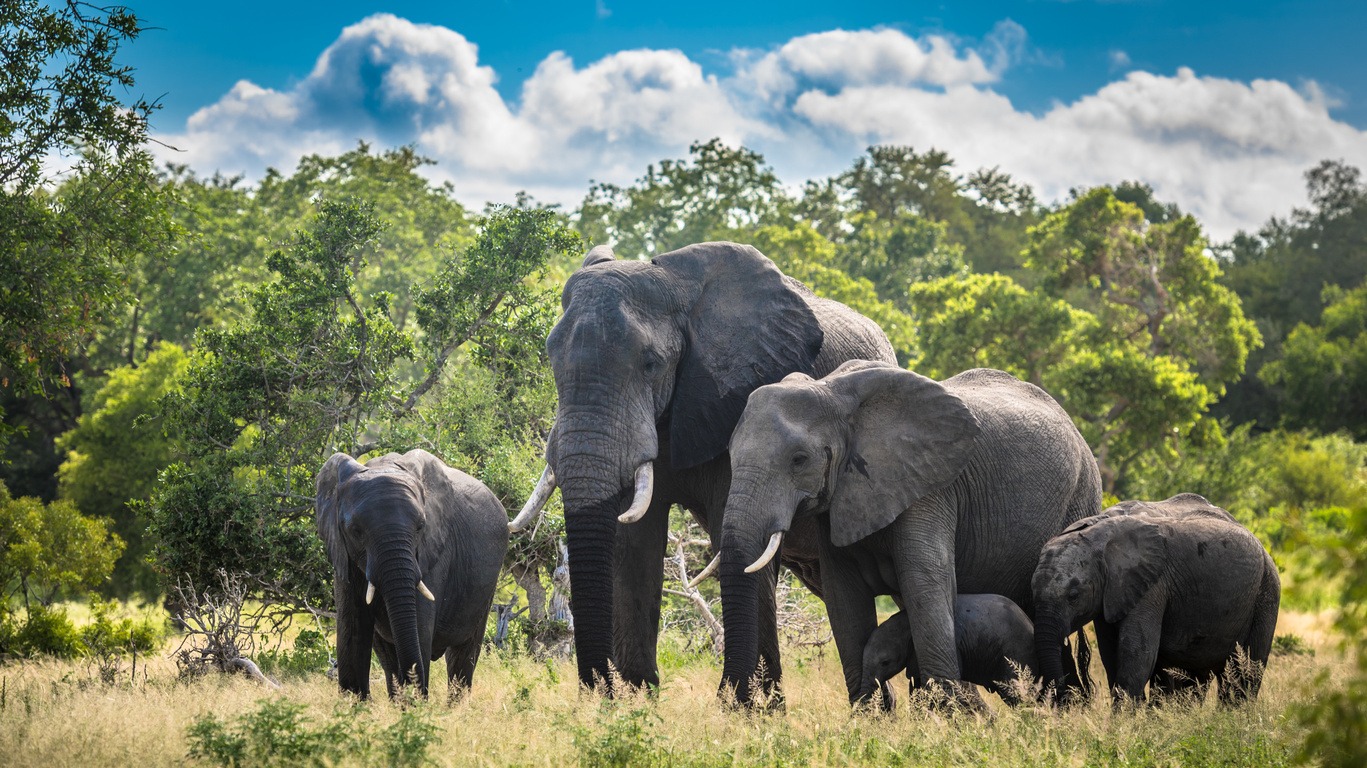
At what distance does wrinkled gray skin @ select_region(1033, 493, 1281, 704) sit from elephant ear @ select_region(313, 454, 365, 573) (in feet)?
15.2

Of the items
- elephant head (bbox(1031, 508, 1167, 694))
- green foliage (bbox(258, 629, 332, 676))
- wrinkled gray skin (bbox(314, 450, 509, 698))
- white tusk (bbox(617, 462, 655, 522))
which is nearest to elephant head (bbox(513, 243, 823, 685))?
white tusk (bbox(617, 462, 655, 522))

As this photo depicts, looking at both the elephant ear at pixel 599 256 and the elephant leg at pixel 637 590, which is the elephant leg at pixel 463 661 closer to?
the elephant leg at pixel 637 590

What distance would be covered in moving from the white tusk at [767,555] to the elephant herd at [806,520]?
0.06 ft

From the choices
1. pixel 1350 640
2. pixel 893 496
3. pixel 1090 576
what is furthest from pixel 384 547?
pixel 1350 640

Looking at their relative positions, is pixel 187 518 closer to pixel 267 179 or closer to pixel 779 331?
pixel 779 331

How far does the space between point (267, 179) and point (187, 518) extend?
117ft

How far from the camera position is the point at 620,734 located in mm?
7160

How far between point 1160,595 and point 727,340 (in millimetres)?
3256

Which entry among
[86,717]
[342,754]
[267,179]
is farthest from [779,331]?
[267,179]

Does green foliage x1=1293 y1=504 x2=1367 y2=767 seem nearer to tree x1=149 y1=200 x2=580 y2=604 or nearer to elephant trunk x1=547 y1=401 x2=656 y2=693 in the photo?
elephant trunk x1=547 y1=401 x2=656 y2=693

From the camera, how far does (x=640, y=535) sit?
30.2 ft

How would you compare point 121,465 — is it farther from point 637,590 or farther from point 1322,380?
point 1322,380

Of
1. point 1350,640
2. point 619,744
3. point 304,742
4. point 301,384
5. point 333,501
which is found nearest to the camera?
point 1350,640

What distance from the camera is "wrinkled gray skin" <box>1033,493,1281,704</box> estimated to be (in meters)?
8.83
